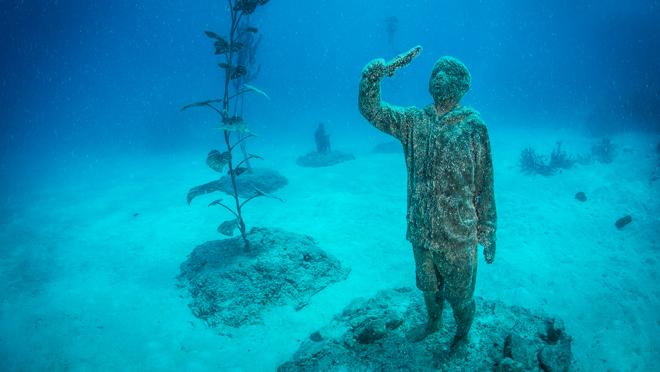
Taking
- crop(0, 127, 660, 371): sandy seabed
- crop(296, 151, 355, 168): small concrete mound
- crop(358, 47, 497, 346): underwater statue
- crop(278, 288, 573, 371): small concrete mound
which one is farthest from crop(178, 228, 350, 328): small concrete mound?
crop(296, 151, 355, 168): small concrete mound

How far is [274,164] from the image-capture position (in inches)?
603

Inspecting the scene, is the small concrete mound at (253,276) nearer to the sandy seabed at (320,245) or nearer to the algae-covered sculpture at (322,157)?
the sandy seabed at (320,245)

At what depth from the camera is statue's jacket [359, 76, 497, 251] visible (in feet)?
6.30

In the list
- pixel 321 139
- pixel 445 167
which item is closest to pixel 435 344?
pixel 445 167

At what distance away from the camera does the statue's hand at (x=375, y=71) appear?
5.86 ft

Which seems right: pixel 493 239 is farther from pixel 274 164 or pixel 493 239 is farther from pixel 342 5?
pixel 342 5

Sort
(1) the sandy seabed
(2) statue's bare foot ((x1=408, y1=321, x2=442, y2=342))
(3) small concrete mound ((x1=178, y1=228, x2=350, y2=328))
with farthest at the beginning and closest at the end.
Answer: (3) small concrete mound ((x1=178, y1=228, x2=350, y2=328)), (1) the sandy seabed, (2) statue's bare foot ((x1=408, y1=321, x2=442, y2=342))

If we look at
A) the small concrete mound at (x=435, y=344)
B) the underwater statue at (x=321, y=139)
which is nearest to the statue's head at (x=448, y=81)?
the small concrete mound at (x=435, y=344)

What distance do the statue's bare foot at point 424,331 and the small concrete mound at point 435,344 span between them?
0.16ft

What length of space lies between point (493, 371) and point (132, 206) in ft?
34.4

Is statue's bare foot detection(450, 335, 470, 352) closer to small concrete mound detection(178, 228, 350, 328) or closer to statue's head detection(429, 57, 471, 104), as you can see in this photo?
statue's head detection(429, 57, 471, 104)

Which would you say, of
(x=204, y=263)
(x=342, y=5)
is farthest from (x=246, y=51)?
(x=342, y=5)

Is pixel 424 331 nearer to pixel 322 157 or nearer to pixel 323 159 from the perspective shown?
A: pixel 323 159

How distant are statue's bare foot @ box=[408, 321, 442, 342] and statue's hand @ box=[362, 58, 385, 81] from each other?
7.51 feet
